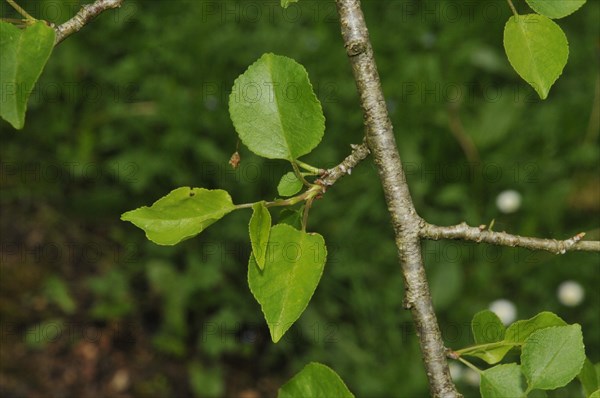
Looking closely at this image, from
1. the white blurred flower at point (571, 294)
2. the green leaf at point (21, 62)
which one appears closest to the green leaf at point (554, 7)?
the green leaf at point (21, 62)

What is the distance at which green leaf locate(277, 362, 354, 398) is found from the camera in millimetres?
585

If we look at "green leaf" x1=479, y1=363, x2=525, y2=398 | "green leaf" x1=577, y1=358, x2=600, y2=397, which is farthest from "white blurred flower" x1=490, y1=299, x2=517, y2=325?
"green leaf" x1=479, y1=363, x2=525, y2=398

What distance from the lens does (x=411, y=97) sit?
2.61 m

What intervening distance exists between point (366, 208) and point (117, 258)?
788 millimetres

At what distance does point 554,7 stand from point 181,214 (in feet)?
1.06

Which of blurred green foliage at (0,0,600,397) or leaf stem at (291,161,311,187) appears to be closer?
leaf stem at (291,161,311,187)

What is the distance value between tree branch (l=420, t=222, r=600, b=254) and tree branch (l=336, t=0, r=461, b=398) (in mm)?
19

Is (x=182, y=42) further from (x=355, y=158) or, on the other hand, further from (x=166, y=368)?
(x=355, y=158)

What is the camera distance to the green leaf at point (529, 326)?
0.59 meters

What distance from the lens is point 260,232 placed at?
1.82ft

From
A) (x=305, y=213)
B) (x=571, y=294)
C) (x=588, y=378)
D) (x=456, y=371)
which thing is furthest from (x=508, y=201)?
(x=305, y=213)

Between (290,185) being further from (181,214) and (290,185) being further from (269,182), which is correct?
(269,182)

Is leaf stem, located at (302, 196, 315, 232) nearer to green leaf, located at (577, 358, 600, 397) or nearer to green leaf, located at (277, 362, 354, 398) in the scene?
green leaf, located at (277, 362, 354, 398)

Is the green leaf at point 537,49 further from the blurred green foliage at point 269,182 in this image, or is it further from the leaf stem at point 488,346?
the blurred green foliage at point 269,182
